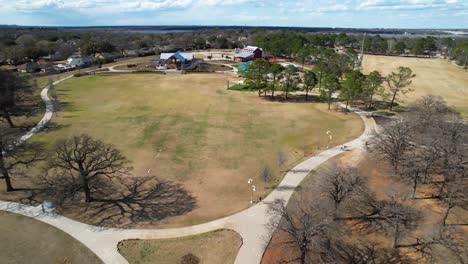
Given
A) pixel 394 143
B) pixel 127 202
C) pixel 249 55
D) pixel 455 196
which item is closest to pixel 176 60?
pixel 249 55

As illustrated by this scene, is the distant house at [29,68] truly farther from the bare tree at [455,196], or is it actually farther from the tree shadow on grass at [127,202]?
the bare tree at [455,196]

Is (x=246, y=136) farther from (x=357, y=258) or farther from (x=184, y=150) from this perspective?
(x=357, y=258)

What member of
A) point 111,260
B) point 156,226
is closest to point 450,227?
point 156,226

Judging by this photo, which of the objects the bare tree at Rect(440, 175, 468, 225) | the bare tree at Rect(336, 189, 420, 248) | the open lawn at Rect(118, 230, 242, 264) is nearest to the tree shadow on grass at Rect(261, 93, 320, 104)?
the bare tree at Rect(336, 189, 420, 248)

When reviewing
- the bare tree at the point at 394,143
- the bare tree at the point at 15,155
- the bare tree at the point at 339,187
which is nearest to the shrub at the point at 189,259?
the bare tree at the point at 339,187

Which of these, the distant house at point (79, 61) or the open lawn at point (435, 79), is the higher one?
the distant house at point (79, 61)

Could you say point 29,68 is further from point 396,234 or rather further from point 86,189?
point 396,234

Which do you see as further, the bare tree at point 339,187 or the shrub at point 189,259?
the bare tree at point 339,187
